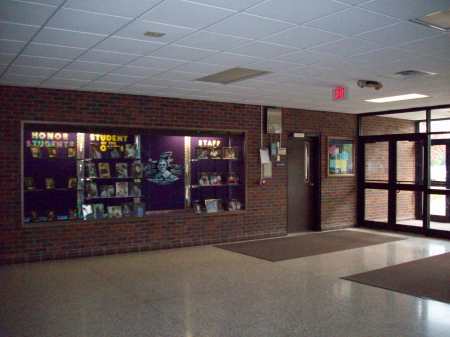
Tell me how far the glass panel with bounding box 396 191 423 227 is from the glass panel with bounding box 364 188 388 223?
351 millimetres

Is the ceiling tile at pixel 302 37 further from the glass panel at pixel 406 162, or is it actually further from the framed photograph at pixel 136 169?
the glass panel at pixel 406 162

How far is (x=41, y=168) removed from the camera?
281 inches

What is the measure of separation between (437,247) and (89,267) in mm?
6042

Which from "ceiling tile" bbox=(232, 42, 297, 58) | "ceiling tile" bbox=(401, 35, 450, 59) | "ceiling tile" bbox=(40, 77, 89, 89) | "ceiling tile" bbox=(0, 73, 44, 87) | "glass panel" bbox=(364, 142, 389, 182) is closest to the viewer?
"ceiling tile" bbox=(401, 35, 450, 59)

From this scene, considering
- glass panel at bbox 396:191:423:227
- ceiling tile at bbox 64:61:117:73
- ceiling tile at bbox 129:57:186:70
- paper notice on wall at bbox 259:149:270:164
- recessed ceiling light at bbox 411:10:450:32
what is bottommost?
glass panel at bbox 396:191:423:227

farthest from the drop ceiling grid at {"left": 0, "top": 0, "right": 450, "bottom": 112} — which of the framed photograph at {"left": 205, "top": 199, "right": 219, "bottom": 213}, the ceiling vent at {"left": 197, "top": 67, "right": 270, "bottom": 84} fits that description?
the framed photograph at {"left": 205, "top": 199, "right": 219, "bottom": 213}

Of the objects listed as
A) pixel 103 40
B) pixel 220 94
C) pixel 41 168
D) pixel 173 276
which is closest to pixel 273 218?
pixel 220 94

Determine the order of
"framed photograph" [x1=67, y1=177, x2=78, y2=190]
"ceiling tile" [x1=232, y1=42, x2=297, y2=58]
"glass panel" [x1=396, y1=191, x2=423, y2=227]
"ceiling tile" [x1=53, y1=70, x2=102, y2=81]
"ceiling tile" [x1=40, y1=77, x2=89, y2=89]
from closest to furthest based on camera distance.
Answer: "ceiling tile" [x1=232, y1=42, x2=297, y2=58], "ceiling tile" [x1=53, y1=70, x2=102, y2=81], "ceiling tile" [x1=40, y1=77, x2=89, y2=89], "framed photograph" [x1=67, y1=177, x2=78, y2=190], "glass panel" [x1=396, y1=191, x2=423, y2=227]

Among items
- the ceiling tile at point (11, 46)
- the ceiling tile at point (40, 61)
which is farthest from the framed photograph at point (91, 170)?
the ceiling tile at point (11, 46)

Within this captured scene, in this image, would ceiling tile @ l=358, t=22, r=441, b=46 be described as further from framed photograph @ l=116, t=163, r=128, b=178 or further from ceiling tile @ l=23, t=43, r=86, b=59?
framed photograph @ l=116, t=163, r=128, b=178

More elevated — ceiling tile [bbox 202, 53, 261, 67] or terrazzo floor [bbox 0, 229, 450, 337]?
ceiling tile [bbox 202, 53, 261, 67]

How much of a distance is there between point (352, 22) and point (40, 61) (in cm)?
359

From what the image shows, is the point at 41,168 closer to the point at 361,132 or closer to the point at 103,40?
the point at 103,40

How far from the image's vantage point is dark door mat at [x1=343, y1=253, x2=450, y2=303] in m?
5.33
